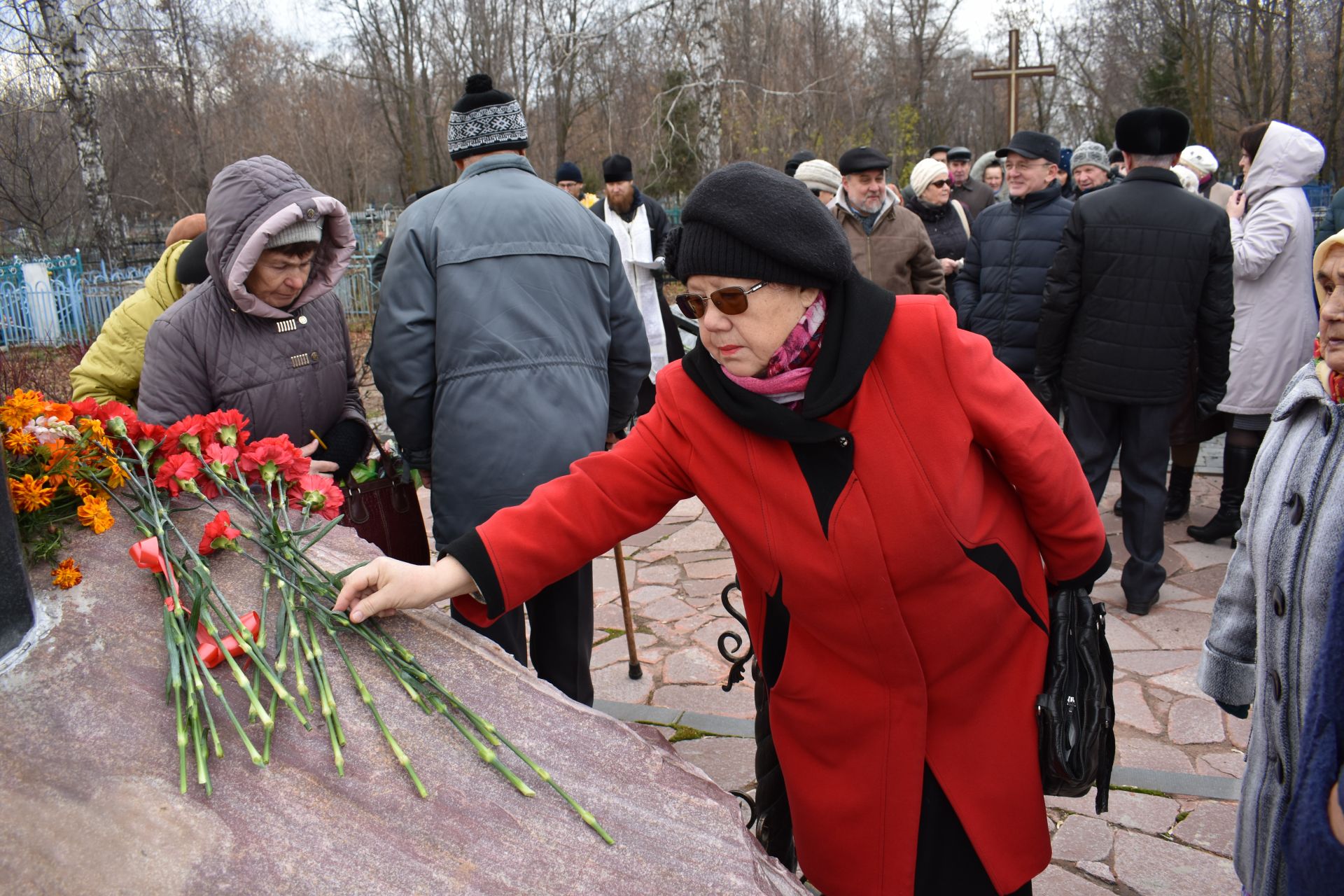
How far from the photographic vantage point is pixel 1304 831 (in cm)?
133

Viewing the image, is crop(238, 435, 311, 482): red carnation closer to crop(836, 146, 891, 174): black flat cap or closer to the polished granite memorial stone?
the polished granite memorial stone

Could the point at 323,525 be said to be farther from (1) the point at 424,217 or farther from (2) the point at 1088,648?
(2) the point at 1088,648

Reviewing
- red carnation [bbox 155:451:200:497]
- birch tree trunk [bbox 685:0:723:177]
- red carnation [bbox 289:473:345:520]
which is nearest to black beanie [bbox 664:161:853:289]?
red carnation [bbox 289:473:345:520]

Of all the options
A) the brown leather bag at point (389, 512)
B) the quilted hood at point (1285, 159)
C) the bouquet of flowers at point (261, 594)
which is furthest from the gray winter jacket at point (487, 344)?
the quilted hood at point (1285, 159)

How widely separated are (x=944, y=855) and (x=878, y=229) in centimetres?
436

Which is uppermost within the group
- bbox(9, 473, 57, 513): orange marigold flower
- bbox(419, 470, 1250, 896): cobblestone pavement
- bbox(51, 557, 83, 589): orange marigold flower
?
bbox(9, 473, 57, 513): orange marigold flower

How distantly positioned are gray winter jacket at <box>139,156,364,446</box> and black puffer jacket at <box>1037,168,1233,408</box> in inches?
124

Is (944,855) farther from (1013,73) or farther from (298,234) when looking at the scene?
(1013,73)

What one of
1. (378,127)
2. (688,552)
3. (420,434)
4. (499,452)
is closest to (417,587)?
(499,452)

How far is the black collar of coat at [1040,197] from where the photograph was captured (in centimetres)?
538

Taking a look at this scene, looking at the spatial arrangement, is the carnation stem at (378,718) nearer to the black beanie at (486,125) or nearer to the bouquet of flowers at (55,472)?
the bouquet of flowers at (55,472)

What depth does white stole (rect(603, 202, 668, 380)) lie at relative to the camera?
22.8ft

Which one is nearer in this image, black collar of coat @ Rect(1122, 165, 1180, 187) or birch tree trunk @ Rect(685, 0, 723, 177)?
black collar of coat @ Rect(1122, 165, 1180, 187)

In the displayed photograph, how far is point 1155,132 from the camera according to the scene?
14.9 ft
